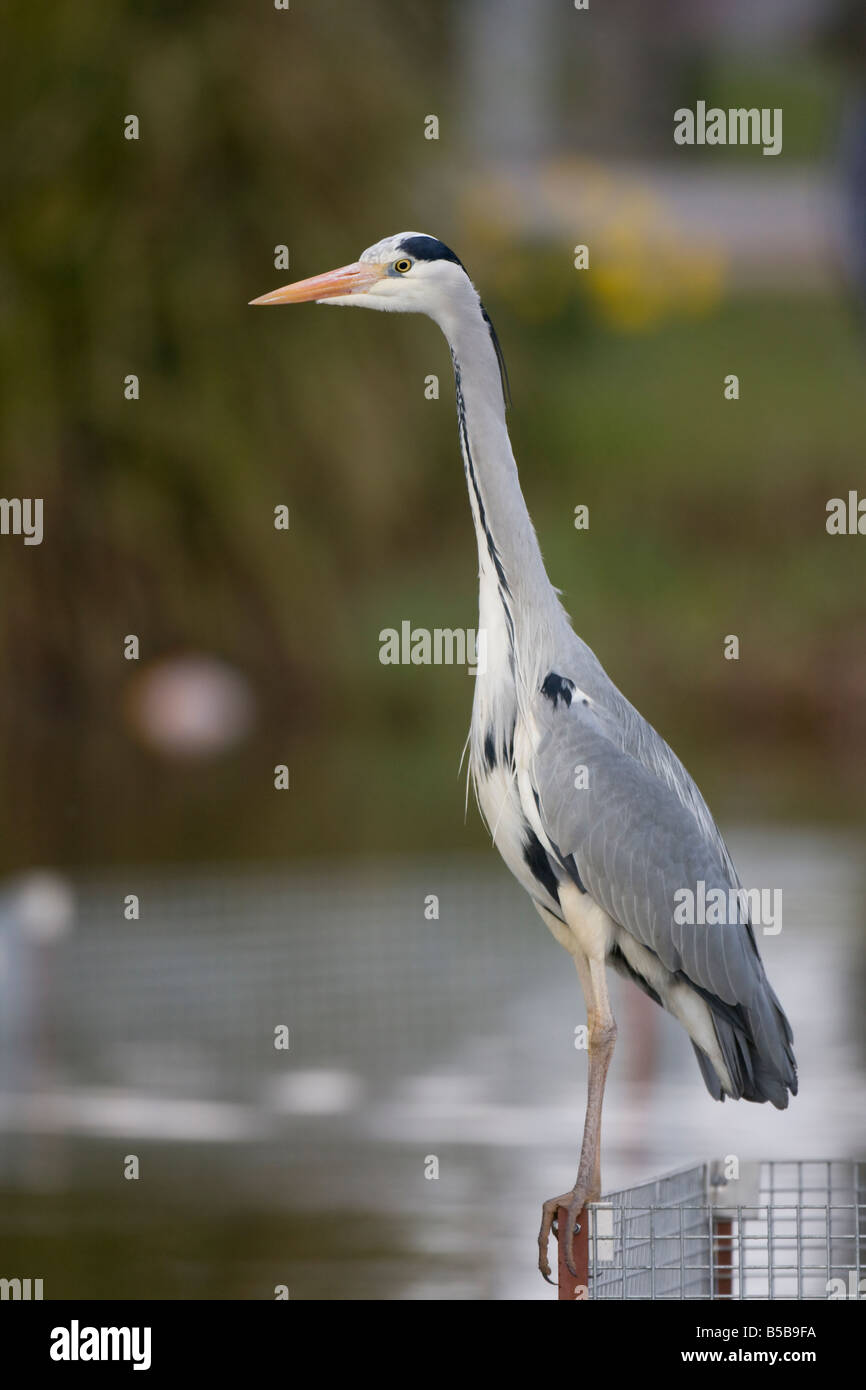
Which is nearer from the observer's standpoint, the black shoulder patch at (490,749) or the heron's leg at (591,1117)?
the heron's leg at (591,1117)

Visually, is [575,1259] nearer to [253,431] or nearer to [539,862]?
[539,862]

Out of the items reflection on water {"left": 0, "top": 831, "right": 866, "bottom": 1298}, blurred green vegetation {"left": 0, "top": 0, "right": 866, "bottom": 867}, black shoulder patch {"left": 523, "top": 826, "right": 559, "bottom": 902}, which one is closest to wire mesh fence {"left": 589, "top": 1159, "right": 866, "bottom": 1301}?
black shoulder patch {"left": 523, "top": 826, "right": 559, "bottom": 902}

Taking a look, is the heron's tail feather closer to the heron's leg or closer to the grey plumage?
the grey plumage

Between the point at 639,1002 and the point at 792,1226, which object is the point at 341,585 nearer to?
the point at 639,1002

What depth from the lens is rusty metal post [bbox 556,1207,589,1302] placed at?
3.22m

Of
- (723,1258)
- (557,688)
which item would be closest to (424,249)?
(557,688)

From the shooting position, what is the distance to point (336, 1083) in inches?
233

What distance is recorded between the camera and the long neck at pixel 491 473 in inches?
145

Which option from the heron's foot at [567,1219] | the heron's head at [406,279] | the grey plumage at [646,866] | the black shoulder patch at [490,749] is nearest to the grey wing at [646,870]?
the grey plumage at [646,866]

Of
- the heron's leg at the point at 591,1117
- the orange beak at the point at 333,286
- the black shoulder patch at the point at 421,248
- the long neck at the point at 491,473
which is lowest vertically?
the heron's leg at the point at 591,1117

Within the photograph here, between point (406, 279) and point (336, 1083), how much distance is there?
111 inches

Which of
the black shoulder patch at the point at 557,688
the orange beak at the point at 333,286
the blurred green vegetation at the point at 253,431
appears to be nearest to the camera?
the orange beak at the point at 333,286

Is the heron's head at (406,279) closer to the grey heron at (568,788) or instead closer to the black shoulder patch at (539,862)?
the grey heron at (568,788)
